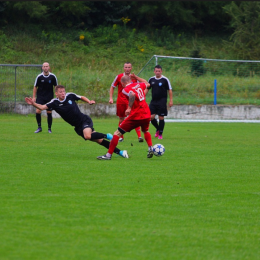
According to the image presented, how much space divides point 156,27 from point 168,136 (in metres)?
26.8

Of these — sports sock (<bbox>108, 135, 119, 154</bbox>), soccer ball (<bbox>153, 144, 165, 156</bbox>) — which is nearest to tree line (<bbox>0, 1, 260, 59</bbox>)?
soccer ball (<bbox>153, 144, 165, 156</bbox>)

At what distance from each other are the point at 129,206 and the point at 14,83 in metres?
19.2

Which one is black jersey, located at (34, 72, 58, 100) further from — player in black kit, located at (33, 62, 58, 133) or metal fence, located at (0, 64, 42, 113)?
metal fence, located at (0, 64, 42, 113)

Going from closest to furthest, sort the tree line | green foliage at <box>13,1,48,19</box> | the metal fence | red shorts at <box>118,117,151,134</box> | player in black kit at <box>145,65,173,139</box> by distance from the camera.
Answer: red shorts at <box>118,117,151,134</box>
player in black kit at <box>145,65,173,139</box>
the metal fence
green foliage at <box>13,1,48,19</box>
the tree line

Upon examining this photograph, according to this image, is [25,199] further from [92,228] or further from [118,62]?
[118,62]

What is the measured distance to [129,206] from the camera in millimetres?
5500

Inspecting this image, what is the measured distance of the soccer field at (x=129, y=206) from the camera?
414 cm

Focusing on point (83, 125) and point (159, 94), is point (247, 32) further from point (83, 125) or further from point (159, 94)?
point (83, 125)

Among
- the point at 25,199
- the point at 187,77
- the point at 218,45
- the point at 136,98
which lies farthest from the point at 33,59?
the point at 25,199

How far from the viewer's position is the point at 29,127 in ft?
54.1

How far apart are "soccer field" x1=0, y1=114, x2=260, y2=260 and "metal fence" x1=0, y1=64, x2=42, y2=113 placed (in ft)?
44.7

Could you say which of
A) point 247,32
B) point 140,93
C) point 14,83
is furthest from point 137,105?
point 247,32

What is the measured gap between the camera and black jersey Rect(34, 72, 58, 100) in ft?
48.0

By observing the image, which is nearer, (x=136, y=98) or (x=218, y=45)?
(x=136, y=98)
